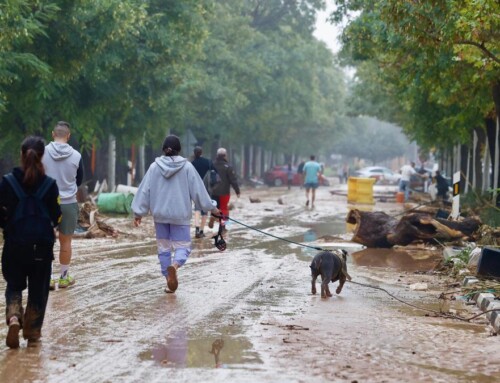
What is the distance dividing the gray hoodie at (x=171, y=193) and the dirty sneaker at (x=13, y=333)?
3781 millimetres

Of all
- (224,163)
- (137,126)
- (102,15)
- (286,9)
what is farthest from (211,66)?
(224,163)

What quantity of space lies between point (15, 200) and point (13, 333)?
39.6 inches

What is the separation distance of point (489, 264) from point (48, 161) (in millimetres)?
5588

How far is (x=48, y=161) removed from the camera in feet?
37.8

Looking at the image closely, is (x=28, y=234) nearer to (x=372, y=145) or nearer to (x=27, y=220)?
(x=27, y=220)

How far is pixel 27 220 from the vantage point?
8102 millimetres

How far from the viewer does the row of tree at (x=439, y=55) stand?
50.5 feet

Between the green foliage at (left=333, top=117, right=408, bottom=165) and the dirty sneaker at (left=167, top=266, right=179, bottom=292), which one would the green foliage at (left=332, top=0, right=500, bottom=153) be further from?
the green foliage at (left=333, top=117, right=408, bottom=165)

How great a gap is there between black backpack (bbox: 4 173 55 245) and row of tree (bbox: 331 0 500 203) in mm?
7585

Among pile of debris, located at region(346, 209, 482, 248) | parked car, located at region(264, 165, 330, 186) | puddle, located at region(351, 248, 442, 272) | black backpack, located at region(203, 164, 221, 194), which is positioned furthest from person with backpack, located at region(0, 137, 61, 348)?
parked car, located at region(264, 165, 330, 186)

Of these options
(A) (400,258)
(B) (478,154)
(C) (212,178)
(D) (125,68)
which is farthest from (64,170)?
(B) (478,154)

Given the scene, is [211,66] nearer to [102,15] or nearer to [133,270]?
[102,15]

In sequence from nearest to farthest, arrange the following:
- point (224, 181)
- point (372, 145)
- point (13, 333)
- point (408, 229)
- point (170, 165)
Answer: point (13, 333) → point (170, 165) → point (408, 229) → point (224, 181) → point (372, 145)

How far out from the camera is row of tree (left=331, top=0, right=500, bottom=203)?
15398 millimetres
